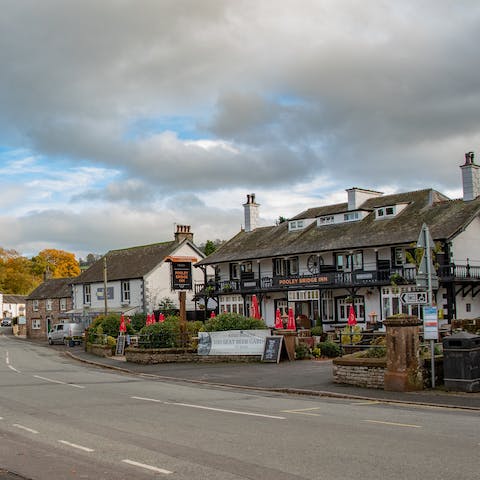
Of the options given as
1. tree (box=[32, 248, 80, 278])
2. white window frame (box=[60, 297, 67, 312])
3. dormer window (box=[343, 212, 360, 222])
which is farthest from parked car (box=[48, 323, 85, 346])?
tree (box=[32, 248, 80, 278])

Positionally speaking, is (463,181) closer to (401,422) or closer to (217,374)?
(217,374)

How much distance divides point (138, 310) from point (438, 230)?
2684 cm

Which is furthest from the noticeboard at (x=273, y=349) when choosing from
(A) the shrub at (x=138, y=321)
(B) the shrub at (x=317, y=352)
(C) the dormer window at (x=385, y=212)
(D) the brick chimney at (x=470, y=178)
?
(A) the shrub at (x=138, y=321)

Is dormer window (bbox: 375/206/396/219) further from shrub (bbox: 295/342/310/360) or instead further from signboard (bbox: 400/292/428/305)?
signboard (bbox: 400/292/428/305)

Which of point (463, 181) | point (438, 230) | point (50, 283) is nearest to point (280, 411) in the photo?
point (438, 230)

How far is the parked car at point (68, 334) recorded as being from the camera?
164 feet

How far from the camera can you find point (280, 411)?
13.5 meters

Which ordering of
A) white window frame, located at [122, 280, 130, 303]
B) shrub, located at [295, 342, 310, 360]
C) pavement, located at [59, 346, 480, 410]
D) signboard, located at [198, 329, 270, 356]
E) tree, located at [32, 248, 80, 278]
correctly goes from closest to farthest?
1. pavement, located at [59, 346, 480, 410]
2. shrub, located at [295, 342, 310, 360]
3. signboard, located at [198, 329, 270, 356]
4. white window frame, located at [122, 280, 130, 303]
5. tree, located at [32, 248, 80, 278]

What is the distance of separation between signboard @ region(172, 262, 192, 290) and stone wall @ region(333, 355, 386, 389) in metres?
13.5

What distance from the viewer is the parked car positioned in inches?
1964

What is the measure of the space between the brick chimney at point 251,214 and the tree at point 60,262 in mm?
60917

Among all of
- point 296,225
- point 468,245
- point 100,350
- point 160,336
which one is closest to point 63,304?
point 296,225

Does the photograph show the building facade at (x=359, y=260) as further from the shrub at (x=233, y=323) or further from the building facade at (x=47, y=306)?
the building facade at (x=47, y=306)

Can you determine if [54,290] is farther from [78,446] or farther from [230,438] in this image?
[230,438]
